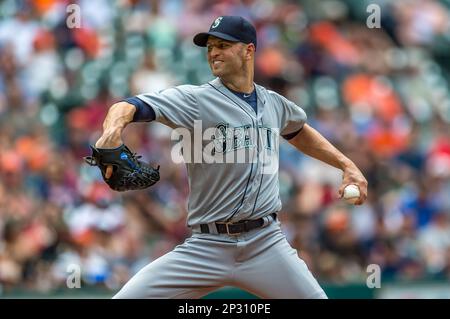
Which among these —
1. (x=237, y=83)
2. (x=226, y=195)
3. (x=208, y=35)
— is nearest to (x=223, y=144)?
(x=226, y=195)

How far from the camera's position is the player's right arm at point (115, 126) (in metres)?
3.98

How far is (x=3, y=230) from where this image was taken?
837 centimetres

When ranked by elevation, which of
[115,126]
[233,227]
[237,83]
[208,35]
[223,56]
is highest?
[208,35]

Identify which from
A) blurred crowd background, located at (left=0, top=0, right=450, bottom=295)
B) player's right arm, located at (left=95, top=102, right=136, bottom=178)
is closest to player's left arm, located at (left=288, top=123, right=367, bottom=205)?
player's right arm, located at (left=95, top=102, right=136, bottom=178)

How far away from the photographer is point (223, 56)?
15.3ft

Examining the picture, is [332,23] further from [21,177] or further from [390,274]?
[21,177]

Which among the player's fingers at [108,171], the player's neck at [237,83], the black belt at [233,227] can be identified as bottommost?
the black belt at [233,227]

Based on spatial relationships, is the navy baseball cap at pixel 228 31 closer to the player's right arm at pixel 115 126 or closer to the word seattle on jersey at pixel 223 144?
the word seattle on jersey at pixel 223 144

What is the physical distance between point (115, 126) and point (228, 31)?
101cm

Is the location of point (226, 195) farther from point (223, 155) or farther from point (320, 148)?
point (320, 148)

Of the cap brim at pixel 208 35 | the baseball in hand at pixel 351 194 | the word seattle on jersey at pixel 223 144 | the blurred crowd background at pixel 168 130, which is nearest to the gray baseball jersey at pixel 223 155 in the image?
the word seattle on jersey at pixel 223 144

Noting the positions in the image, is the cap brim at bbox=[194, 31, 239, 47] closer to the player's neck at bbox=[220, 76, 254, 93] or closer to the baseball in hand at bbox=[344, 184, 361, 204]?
the player's neck at bbox=[220, 76, 254, 93]

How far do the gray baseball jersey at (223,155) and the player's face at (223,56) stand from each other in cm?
9
